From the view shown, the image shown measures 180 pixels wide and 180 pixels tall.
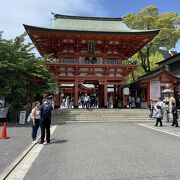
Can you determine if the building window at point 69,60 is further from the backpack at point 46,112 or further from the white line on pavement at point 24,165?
the white line on pavement at point 24,165

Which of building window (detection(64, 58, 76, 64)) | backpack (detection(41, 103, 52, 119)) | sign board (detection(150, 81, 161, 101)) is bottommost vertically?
backpack (detection(41, 103, 52, 119))

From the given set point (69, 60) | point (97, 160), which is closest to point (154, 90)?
point (69, 60)

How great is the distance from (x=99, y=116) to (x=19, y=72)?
26.1 feet

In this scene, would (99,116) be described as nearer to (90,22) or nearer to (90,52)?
(90,52)

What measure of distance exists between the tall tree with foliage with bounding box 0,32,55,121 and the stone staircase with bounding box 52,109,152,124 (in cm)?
306

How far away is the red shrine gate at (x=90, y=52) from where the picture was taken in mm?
29448

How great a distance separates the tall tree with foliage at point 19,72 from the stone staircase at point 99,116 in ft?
10.0

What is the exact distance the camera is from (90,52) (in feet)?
103

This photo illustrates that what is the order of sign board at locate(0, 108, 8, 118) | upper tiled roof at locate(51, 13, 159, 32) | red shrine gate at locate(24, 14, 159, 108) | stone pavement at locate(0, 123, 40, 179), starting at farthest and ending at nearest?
upper tiled roof at locate(51, 13, 159, 32)
red shrine gate at locate(24, 14, 159, 108)
sign board at locate(0, 108, 8, 118)
stone pavement at locate(0, 123, 40, 179)

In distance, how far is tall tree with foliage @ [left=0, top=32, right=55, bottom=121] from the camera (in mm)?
21031

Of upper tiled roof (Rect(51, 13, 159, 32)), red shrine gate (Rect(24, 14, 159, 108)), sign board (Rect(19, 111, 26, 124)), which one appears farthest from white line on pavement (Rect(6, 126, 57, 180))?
upper tiled roof (Rect(51, 13, 159, 32))

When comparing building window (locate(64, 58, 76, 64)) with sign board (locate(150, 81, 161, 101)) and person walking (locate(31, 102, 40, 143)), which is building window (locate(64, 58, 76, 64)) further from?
person walking (locate(31, 102, 40, 143))

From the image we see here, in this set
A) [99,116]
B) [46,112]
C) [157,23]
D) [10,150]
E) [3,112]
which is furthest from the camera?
[157,23]

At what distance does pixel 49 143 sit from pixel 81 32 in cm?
1821
